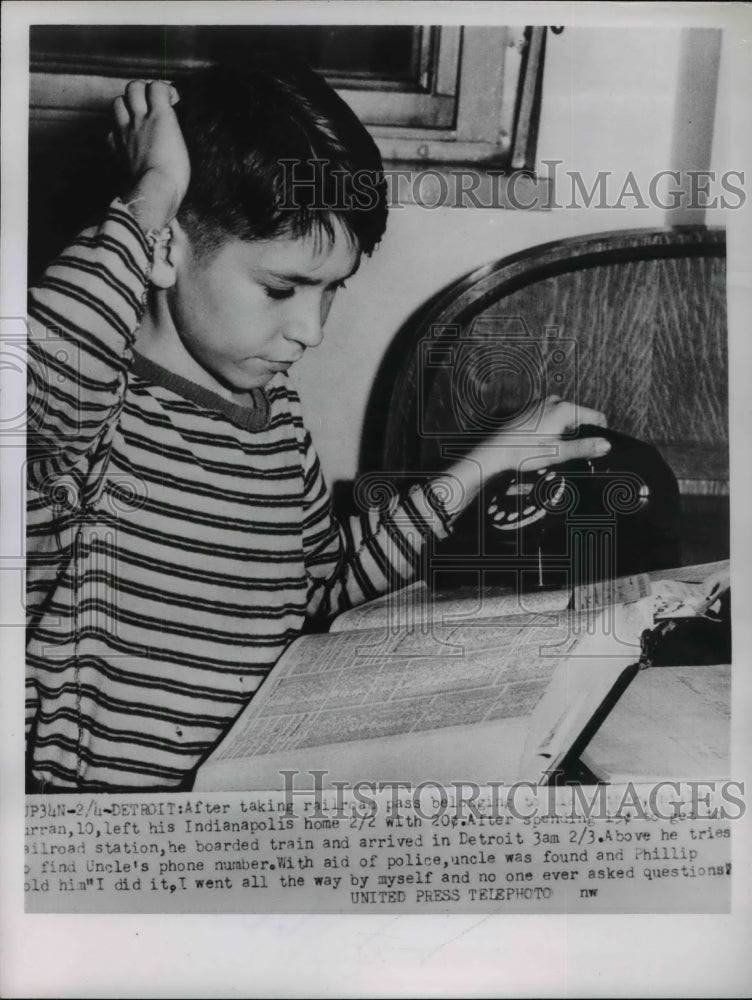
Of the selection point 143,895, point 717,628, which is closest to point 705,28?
point 717,628

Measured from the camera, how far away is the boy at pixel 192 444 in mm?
859

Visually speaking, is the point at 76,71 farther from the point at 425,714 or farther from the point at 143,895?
the point at 143,895

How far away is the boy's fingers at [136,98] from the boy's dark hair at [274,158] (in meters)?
0.04

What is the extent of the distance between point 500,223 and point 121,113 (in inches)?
16.3

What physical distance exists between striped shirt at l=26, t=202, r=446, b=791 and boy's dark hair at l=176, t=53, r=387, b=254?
10 centimetres

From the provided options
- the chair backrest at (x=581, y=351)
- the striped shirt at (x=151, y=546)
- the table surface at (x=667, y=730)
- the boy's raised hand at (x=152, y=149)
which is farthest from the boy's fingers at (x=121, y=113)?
the table surface at (x=667, y=730)

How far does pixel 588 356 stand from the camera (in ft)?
2.94

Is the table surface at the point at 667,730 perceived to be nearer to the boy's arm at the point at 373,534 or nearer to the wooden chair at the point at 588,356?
the wooden chair at the point at 588,356

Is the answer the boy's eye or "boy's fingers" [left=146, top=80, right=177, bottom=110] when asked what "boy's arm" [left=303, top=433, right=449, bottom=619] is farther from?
"boy's fingers" [left=146, top=80, right=177, bottom=110]

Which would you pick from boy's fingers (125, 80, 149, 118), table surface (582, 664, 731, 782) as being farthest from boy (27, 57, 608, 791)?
table surface (582, 664, 731, 782)

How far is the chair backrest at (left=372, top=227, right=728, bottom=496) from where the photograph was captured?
0.89 metres

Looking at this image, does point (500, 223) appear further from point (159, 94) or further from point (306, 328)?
point (159, 94)

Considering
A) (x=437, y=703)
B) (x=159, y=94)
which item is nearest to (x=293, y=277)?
(x=159, y=94)

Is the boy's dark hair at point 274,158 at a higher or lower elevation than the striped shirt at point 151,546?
higher
